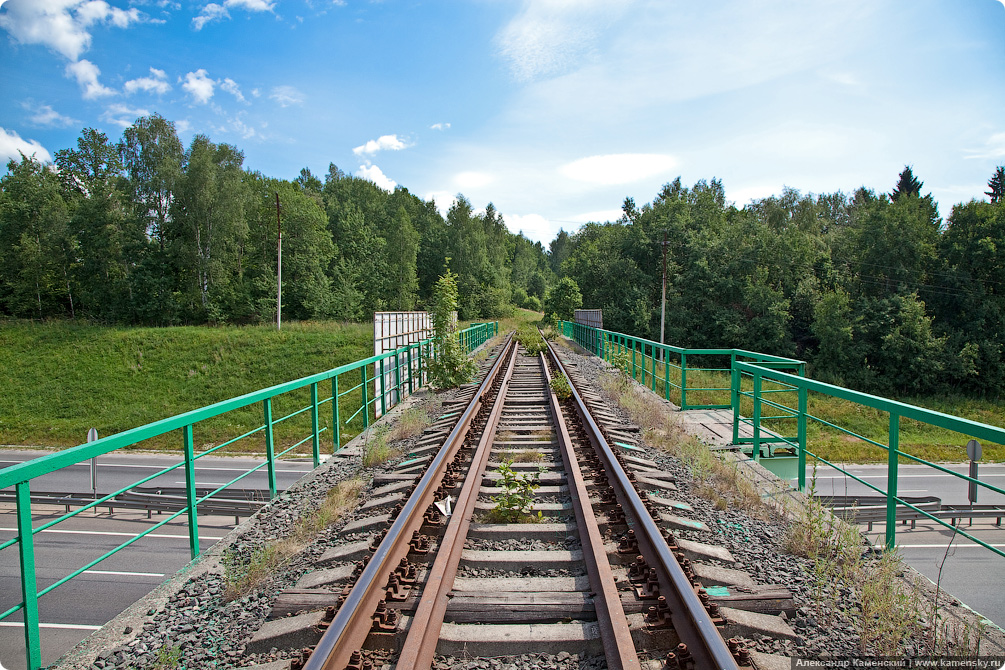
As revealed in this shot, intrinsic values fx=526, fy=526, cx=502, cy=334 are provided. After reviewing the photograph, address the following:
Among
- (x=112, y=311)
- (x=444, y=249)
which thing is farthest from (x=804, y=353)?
(x=112, y=311)

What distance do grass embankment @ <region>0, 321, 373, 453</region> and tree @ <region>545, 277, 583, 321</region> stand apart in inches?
897

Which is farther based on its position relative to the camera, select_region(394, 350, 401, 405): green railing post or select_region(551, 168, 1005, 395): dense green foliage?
select_region(551, 168, 1005, 395): dense green foliage

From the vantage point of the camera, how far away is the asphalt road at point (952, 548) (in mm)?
10680

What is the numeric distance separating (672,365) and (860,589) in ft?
23.5

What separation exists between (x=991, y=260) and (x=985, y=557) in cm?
3709

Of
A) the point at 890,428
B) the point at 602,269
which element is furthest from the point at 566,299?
the point at 890,428

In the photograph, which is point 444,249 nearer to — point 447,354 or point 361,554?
point 447,354

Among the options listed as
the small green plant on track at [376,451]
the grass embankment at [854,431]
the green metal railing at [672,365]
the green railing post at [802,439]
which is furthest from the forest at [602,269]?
the small green plant on track at [376,451]

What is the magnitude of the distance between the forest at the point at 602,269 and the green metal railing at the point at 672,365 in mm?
18878

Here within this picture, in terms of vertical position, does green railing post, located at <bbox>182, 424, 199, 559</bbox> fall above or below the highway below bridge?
above

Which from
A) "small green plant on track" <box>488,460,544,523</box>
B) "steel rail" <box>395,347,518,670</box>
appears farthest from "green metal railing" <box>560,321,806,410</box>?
"steel rail" <box>395,347,518,670</box>

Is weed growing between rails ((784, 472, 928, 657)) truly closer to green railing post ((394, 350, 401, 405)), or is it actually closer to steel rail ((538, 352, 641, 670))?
steel rail ((538, 352, 641, 670))

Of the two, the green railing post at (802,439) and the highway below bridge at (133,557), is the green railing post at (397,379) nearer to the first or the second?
the highway below bridge at (133,557)

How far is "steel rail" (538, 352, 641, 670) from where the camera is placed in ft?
6.91
